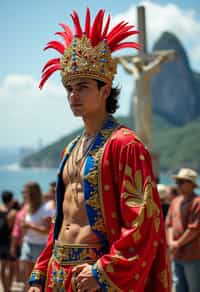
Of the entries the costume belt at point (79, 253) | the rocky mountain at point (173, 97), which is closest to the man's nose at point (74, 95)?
the costume belt at point (79, 253)

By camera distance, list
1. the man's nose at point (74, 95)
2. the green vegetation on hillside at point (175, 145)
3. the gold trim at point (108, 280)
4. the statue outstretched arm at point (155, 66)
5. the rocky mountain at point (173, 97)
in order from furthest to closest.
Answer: the rocky mountain at point (173, 97) < the green vegetation on hillside at point (175, 145) < the statue outstretched arm at point (155, 66) < the man's nose at point (74, 95) < the gold trim at point (108, 280)

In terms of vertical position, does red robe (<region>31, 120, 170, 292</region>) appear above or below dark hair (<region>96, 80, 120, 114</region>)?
below

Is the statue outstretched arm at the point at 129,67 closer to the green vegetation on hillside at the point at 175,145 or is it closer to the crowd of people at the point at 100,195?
the crowd of people at the point at 100,195

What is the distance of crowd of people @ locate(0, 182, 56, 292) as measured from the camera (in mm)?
6453

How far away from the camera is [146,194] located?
9.12 feet

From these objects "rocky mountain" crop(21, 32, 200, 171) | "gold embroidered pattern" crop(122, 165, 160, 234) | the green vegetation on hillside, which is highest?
"rocky mountain" crop(21, 32, 200, 171)

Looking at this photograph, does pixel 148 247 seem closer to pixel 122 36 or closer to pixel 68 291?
pixel 68 291

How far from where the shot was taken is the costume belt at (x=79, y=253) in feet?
9.41

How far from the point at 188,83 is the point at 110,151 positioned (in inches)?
6282

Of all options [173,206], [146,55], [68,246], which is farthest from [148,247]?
[146,55]

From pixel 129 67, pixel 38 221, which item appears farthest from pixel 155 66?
pixel 38 221

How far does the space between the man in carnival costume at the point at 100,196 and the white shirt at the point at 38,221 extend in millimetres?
3240

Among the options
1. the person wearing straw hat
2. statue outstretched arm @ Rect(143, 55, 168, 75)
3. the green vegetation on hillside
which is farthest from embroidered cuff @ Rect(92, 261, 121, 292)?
the green vegetation on hillside

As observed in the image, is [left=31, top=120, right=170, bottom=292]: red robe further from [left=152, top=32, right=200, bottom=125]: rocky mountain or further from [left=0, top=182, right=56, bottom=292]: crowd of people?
[left=152, top=32, right=200, bottom=125]: rocky mountain
